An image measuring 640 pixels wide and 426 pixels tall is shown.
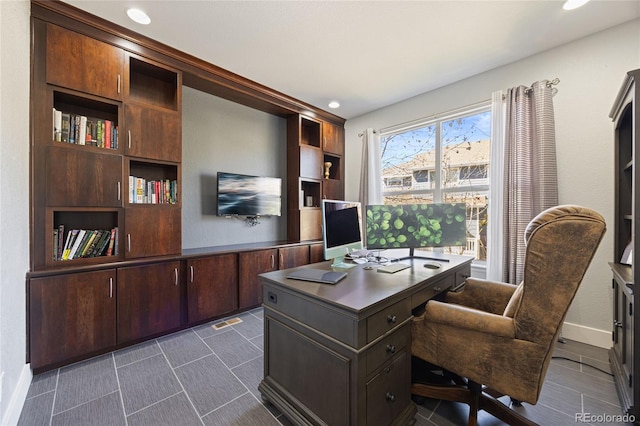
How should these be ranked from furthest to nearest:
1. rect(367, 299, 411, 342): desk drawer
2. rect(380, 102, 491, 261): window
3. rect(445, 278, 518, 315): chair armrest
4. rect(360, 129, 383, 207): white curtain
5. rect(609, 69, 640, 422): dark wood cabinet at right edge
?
rect(360, 129, 383, 207): white curtain < rect(380, 102, 491, 261): window < rect(445, 278, 518, 315): chair armrest < rect(609, 69, 640, 422): dark wood cabinet at right edge < rect(367, 299, 411, 342): desk drawer

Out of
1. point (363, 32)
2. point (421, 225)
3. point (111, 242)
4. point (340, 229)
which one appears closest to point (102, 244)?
point (111, 242)

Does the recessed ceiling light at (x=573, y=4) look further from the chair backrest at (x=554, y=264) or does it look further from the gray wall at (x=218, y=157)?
the gray wall at (x=218, y=157)

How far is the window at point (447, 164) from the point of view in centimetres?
298

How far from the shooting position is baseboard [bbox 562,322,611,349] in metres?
2.15

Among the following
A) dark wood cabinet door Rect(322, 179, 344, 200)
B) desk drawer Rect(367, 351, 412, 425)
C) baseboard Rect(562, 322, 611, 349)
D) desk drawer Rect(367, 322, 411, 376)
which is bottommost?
baseboard Rect(562, 322, 611, 349)

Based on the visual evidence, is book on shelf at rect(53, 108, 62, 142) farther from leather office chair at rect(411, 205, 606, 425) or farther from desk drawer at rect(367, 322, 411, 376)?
leather office chair at rect(411, 205, 606, 425)

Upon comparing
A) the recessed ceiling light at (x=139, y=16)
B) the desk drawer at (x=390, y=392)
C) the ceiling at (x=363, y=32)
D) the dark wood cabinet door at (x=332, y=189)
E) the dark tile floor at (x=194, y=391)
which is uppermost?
the ceiling at (x=363, y=32)

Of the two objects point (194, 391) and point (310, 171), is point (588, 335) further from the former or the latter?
point (310, 171)

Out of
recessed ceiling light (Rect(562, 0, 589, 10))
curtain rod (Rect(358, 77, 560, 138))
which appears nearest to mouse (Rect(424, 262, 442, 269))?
curtain rod (Rect(358, 77, 560, 138))

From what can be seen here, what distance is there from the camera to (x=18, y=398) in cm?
145

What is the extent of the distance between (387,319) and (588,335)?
239 centimetres

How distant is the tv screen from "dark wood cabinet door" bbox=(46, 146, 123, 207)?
105 cm

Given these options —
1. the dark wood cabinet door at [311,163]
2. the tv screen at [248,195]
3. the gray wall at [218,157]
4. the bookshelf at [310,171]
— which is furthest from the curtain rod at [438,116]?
the tv screen at [248,195]

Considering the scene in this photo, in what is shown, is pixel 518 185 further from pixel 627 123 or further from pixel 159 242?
pixel 159 242
